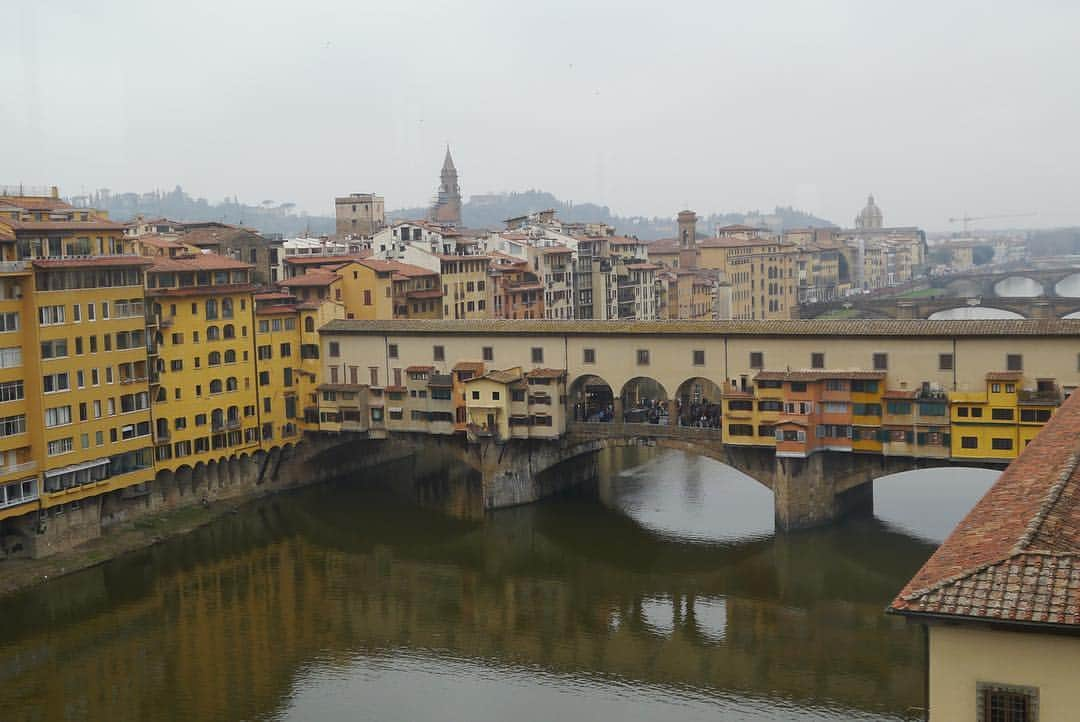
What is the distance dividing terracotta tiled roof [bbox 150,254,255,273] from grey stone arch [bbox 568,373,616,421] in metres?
13.2

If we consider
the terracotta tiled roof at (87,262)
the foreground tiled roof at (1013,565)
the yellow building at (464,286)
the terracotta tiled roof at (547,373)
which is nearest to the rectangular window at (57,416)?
the terracotta tiled roof at (87,262)

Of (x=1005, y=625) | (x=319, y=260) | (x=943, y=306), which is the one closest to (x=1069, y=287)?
(x=943, y=306)

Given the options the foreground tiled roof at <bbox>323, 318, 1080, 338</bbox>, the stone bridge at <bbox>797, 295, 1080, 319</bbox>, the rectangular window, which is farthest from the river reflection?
the stone bridge at <bbox>797, 295, 1080, 319</bbox>

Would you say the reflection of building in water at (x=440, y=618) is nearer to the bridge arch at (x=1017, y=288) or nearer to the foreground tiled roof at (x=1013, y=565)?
the foreground tiled roof at (x=1013, y=565)

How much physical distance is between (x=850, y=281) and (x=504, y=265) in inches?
3371

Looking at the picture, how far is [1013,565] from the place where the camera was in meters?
12.8

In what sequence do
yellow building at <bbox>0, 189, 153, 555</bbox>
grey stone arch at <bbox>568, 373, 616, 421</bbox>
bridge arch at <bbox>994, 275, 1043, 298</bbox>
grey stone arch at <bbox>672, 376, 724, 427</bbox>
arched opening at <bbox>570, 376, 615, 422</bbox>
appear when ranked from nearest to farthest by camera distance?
yellow building at <bbox>0, 189, 153, 555</bbox> → grey stone arch at <bbox>672, 376, 724, 427</bbox> → grey stone arch at <bbox>568, 373, 616, 421</bbox> → arched opening at <bbox>570, 376, 615, 422</bbox> → bridge arch at <bbox>994, 275, 1043, 298</bbox>

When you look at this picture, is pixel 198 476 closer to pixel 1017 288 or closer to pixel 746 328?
pixel 746 328

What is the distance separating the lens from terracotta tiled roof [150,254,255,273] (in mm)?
43997

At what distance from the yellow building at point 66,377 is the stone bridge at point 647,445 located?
394 inches

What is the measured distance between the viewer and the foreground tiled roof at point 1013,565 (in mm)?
12133

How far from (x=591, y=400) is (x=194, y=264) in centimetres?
1556

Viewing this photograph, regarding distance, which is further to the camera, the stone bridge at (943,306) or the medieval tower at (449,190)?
the medieval tower at (449,190)

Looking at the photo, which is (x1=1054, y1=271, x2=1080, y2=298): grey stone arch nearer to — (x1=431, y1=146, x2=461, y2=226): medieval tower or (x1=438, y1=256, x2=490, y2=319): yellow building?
(x1=431, y1=146, x2=461, y2=226): medieval tower
